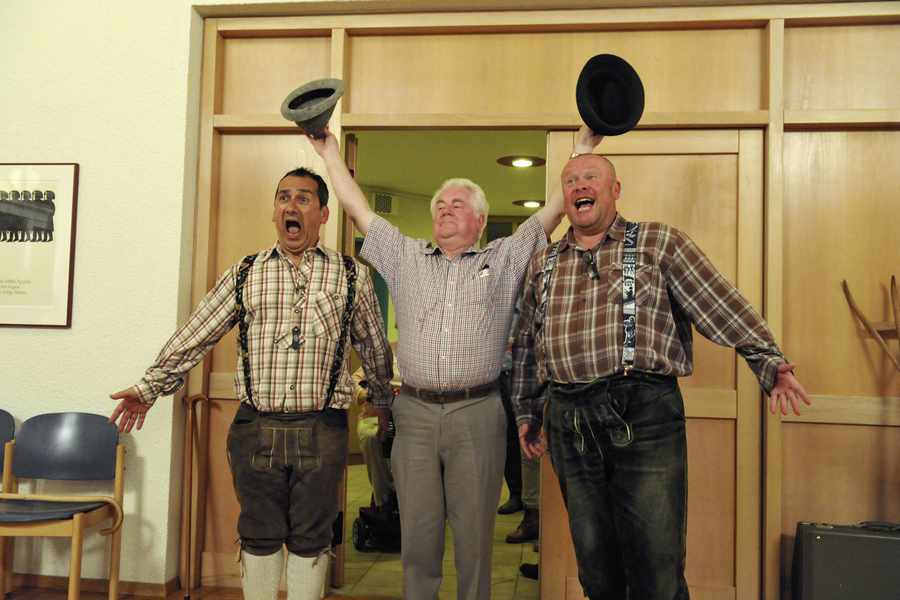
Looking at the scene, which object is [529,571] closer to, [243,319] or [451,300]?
[451,300]

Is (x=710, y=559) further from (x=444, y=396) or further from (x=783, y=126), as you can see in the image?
(x=783, y=126)

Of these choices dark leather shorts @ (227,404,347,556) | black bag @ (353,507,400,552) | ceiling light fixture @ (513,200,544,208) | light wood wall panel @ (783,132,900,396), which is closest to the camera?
dark leather shorts @ (227,404,347,556)

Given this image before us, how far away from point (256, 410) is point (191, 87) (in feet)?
5.18

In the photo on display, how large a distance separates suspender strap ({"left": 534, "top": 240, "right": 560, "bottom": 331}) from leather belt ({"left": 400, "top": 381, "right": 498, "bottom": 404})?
10.5 inches

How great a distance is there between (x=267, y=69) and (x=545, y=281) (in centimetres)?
179

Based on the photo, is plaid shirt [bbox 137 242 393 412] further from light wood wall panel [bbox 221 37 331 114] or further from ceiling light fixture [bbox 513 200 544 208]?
ceiling light fixture [bbox 513 200 544 208]

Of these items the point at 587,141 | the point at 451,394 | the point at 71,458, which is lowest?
the point at 71,458

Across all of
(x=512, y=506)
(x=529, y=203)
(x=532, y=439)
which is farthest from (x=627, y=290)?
(x=529, y=203)

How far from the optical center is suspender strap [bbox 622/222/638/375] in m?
1.93

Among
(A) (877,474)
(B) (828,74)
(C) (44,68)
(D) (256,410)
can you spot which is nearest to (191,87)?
(C) (44,68)

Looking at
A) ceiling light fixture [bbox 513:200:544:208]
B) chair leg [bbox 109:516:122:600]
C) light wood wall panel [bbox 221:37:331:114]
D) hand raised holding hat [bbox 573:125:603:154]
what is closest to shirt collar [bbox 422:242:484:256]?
hand raised holding hat [bbox 573:125:603:154]

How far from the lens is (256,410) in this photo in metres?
2.24

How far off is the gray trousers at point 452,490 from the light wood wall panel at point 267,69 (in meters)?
1.68

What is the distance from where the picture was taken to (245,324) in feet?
7.58
